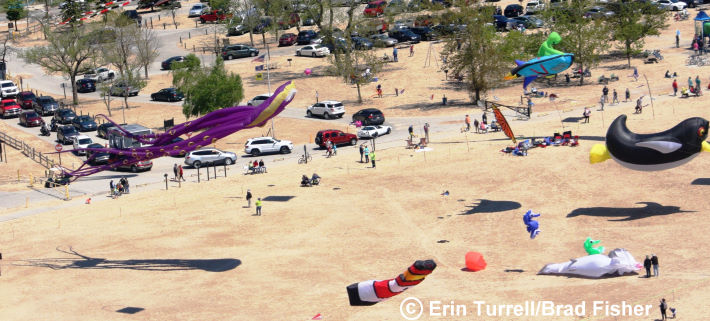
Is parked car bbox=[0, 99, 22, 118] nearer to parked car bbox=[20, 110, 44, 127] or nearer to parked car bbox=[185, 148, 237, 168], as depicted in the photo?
parked car bbox=[20, 110, 44, 127]

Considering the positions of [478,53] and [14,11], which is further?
[14,11]

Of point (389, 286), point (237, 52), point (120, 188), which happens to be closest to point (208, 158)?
point (120, 188)

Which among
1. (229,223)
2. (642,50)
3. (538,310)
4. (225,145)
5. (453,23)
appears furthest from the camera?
(642,50)

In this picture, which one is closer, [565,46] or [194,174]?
[194,174]

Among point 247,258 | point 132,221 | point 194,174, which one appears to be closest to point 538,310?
point 247,258

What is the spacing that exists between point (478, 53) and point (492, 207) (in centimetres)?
3231

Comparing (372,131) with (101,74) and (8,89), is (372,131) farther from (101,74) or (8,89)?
(8,89)

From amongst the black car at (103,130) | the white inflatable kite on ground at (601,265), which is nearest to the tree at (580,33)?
the black car at (103,130)

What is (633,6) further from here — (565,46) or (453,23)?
(453,23)

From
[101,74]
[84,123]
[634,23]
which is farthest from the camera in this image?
[101,74]

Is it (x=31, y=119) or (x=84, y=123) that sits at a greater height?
(x=31, y=119)

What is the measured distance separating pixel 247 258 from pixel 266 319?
872 cm

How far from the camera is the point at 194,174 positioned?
213 feet

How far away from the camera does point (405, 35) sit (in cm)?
10625
